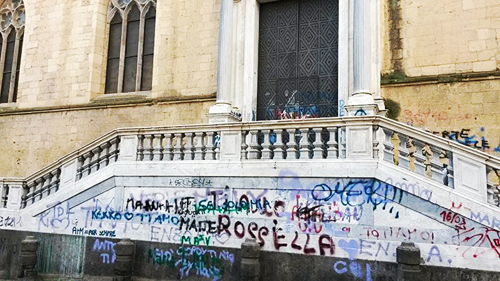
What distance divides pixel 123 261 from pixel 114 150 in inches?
98.2

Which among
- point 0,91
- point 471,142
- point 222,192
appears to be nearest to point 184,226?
point 222,192

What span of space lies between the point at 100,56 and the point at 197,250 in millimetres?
8706

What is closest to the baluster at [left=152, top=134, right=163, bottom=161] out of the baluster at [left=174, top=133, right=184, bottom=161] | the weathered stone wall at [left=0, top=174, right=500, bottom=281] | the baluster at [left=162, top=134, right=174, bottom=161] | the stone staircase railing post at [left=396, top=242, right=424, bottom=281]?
the baluster at [left=162, top=134, right=174, bottom=161]

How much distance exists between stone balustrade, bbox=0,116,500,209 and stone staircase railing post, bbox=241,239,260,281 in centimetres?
163

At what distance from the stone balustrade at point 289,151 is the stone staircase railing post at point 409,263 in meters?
1.19

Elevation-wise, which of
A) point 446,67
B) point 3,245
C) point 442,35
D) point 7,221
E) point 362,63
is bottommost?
point 3,245

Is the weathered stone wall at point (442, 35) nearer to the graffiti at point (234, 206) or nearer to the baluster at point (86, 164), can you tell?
the graffiti at point (234, 206)

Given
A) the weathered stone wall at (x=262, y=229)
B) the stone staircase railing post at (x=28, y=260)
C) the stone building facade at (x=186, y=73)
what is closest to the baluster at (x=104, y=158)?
the weathered stone wall at (x=262, y=229)

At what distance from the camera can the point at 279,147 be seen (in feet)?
26.0

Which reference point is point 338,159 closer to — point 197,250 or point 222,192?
point 222,192

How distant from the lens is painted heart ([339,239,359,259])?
704cm

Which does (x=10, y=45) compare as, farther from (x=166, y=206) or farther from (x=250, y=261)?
(x=250, y=261)

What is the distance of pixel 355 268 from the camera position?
6.97 metres

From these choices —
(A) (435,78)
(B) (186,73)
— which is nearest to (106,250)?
(B) (186,73)
